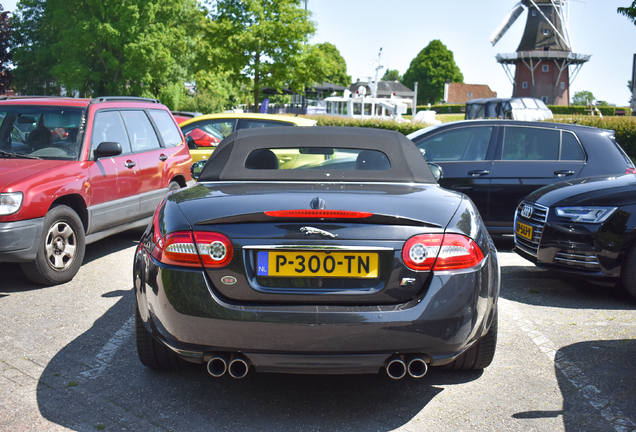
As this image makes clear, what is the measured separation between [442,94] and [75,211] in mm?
100655

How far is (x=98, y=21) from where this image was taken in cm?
4541

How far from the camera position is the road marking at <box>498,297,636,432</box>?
3.20m

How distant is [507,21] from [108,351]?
75941mm

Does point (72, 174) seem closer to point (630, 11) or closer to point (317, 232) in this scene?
point (317, 232)

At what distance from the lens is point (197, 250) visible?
3.00 m

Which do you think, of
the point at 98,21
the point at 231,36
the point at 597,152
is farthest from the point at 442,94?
the point at 597,152

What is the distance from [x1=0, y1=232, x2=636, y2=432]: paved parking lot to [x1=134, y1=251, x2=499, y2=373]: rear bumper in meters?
0.39

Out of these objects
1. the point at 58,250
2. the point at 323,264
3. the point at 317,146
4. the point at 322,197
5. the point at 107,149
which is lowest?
the point at 58,250

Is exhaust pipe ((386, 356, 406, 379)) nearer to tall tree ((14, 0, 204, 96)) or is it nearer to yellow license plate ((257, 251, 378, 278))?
yellow license plate ((257, 251, 378, 278))

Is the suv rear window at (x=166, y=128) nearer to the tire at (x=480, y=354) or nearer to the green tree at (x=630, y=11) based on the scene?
the tire at (x=480, y=354)

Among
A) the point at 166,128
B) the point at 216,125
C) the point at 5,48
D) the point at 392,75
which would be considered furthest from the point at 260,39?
the point at 392,75

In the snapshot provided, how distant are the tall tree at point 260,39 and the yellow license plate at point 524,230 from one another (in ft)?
80.8

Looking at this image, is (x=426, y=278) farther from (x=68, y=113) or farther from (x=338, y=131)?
(x=68, y=113)

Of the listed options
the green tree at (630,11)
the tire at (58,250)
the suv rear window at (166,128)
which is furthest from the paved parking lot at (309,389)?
the green tree at (630,11)
